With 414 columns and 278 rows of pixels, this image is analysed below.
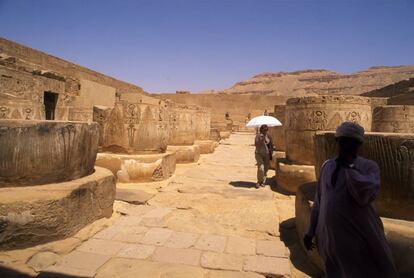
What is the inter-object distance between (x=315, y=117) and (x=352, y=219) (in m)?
4.05

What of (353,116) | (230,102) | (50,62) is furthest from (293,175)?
(230,102)

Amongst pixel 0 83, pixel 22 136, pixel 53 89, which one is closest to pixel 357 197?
pixel 22 136

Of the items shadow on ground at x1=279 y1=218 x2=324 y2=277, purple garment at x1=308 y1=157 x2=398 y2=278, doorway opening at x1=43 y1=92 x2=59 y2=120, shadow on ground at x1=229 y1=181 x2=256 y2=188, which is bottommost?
shadow on ground at x1=279 y1=218 x2=324 y2=277

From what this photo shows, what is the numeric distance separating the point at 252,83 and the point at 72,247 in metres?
99.1

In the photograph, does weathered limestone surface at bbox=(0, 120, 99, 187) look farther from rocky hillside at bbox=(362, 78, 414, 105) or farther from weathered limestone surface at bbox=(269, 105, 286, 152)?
rocky hillside at bbox=(362, 78, 414, 105)

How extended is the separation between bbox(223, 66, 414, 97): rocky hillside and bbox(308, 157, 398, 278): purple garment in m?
62.3

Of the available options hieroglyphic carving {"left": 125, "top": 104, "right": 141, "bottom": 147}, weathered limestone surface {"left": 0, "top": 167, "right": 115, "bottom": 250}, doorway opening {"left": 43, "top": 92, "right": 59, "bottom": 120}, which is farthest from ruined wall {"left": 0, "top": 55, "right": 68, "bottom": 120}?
weathered limestone surface {"left": 0, "top": 167, "right": 115, "bottom": 250}

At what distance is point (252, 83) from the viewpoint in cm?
9944

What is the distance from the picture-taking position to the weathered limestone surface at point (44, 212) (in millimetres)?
2820

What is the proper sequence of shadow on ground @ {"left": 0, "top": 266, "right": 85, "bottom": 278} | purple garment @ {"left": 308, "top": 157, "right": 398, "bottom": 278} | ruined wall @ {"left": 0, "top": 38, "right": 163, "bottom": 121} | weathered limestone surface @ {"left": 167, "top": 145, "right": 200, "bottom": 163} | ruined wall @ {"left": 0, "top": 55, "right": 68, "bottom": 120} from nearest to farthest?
1. purple garment @ {"left": 308, "top": 157, "right": 398, "bottom": 278}
2. shadow on ground @ {"left": 0, "top": 266, "right": 85, "bottom": 278}
3. ruined wall @ {"left": 0, "top": 55, "right": 68, "bottom": 120}
4. ruined wall @ {"left": 0, "top": 38, "right": 163, "bottom": 121}
5. weathered limestone surface @ {"left": 167, "top": 145, "right": 200, "bottom": 163}

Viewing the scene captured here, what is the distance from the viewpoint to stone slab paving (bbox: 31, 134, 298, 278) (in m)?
2.72

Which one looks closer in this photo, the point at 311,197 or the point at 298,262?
the point at 298,262

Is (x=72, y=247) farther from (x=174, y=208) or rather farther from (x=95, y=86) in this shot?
(x=95, y=86)

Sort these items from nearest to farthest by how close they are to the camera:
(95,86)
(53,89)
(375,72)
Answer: (53,89), (95,86), (375,72)
